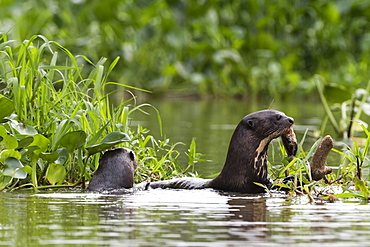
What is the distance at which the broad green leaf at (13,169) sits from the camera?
521 centimetres

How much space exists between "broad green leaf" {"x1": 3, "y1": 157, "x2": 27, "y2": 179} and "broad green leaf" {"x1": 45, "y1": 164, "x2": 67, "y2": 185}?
31 centimetres

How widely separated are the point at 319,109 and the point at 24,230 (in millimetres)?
13523

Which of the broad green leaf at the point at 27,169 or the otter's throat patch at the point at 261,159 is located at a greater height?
the otter's throat patch at the point at 261,159

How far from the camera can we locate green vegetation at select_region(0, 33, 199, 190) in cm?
539

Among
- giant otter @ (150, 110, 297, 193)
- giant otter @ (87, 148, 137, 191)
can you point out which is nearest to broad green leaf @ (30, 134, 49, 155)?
giant otter @ (87, 148, 137, 191)

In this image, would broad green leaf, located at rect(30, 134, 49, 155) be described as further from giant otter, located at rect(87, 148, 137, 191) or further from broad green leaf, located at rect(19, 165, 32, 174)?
giant otter, located at rect(87, 148, 137, 191)

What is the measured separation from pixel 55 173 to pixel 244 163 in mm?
1234

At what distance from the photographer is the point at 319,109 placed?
17047 millimetres

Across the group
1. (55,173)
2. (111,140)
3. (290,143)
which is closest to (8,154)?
(55,173)

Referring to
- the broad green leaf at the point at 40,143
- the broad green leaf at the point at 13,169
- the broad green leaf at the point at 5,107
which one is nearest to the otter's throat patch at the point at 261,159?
the broad green leaf at the point at 40,143

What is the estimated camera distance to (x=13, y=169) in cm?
524

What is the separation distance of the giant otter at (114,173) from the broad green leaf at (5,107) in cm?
67

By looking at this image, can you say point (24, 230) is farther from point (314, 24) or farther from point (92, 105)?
point (314, 24)

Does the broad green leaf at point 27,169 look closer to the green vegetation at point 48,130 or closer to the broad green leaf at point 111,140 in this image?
the green vegetation at point 48,130
